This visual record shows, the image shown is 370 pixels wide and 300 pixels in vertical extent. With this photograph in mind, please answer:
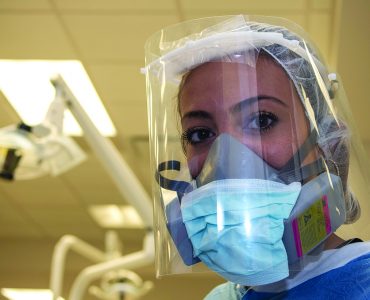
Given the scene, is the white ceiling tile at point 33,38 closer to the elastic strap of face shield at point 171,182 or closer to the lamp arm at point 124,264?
the lamp arm at point 124,264

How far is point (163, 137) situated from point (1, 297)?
5.43 m

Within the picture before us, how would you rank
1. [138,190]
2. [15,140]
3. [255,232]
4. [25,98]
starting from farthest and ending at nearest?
[25,98]
[138,190]
[15,140]
[255,232]

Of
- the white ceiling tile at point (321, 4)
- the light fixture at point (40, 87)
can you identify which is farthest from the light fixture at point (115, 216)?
the white ceiling tile at point (321, 4)

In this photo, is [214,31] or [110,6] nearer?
[214,31]

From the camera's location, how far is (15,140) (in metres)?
1.89

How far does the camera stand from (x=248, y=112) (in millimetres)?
920

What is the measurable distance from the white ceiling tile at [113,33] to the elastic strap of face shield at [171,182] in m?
1.93

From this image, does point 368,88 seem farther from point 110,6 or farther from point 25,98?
point 25,98

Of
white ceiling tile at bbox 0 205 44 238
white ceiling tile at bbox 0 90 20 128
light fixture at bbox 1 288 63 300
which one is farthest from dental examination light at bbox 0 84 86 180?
light fixture at bbox 1 288 63 300

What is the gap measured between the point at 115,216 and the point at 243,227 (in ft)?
15.5

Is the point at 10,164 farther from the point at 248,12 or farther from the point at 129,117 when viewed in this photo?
the point at 129,117

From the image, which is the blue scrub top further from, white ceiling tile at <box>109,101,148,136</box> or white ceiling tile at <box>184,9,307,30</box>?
white ceiling tile at <box>109,101,148,136</box>

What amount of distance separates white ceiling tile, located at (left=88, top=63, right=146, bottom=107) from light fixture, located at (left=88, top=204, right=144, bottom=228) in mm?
1854

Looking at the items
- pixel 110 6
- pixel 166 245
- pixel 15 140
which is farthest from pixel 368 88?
pixel 166 245
